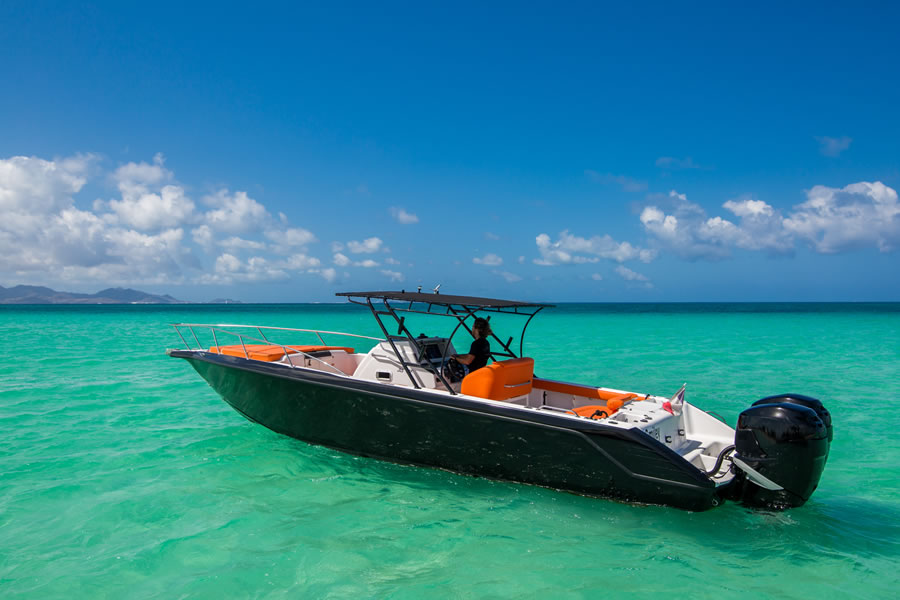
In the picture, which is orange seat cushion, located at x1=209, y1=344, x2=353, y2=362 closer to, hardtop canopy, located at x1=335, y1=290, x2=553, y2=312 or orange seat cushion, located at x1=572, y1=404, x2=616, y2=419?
hardtop canopy, located at x1=335, y1=290, x2=553, y2=312

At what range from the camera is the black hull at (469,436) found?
5.32 m

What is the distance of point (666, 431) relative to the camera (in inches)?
244

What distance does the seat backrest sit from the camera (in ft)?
20.7

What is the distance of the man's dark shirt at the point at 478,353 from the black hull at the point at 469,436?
2.79 ft

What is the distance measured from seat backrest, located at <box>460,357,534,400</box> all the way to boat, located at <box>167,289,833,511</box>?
12 mm

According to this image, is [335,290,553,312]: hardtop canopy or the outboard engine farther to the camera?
[335,290,553,312]: hardtop canopy

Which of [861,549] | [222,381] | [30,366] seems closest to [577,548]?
[861,549]

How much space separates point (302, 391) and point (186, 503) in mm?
1707

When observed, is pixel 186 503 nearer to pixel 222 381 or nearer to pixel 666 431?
pixel 222 381

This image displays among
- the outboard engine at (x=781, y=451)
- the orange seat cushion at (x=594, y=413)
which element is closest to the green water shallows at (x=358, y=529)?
the outboard engine at (x=781, y=451)

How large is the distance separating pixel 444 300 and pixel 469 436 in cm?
156

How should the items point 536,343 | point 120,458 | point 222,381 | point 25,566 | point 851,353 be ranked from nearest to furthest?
1. point 25,566
2. point 120,458
3. point 222,381
4. point 851,353
5. point 536,343

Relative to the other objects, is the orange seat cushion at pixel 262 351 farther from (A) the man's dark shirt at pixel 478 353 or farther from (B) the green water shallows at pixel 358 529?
(A) the man's dark shirt at pixel 478 353

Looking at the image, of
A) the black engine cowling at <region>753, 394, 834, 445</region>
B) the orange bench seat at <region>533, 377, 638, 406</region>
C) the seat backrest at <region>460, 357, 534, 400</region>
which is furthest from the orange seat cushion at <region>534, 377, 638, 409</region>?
the black engine cowling at <region>753, 394, 834, 445</region>
